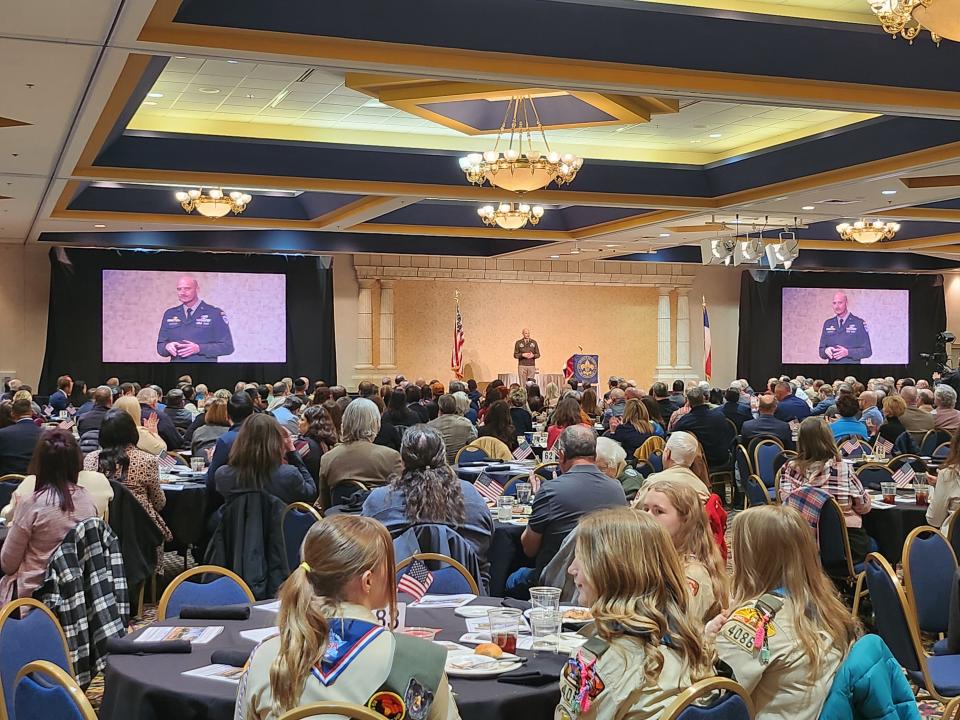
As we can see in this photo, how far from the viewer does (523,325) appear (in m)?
21.3

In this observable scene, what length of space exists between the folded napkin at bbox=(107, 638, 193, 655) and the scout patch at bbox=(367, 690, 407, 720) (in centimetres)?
106

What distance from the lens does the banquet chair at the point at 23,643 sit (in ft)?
10.1

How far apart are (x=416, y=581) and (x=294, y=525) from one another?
184 centimetres

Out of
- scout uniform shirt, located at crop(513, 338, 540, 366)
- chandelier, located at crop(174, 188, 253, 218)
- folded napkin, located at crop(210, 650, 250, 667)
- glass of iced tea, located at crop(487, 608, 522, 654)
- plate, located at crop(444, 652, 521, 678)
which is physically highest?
chandelier, located at crop(174, 188, 253, 218)

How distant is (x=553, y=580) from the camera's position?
441 centimetres

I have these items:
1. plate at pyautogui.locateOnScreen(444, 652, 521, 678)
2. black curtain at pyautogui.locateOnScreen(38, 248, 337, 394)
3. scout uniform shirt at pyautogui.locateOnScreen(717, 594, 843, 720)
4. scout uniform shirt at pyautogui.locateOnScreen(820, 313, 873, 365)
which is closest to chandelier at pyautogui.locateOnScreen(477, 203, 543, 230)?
black curtain at pyautogui.locateOnScreen(38, 248, 337, 394)

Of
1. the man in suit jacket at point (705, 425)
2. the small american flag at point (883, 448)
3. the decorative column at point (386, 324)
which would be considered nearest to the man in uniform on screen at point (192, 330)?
the decorative column at point (386, 324)

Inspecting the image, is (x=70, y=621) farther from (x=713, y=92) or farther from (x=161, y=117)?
(x=161, y=117)

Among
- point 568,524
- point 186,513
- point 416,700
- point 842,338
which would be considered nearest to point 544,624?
point 416,700

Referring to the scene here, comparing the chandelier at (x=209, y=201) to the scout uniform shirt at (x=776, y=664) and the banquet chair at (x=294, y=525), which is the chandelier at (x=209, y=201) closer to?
the banquet chair at (x=294, y=525)

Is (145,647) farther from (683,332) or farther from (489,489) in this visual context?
(683,332)

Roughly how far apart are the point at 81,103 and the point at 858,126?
6537 mm

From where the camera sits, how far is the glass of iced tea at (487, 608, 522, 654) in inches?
123

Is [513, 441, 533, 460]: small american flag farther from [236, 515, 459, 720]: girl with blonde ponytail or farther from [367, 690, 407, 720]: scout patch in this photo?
[367, 690, 407, 720]: scout patch
